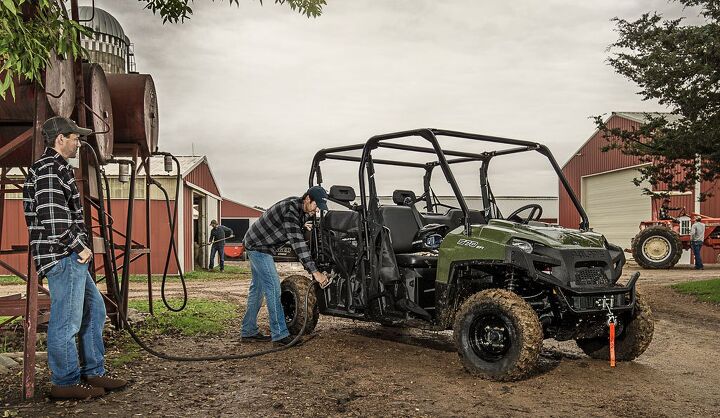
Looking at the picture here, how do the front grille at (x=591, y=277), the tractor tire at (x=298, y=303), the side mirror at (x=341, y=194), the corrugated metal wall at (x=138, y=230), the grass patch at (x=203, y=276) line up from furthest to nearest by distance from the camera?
the corrugated metal wall at (x=138, y=230), the grass patch at (x=203, y=276), the tractor tire at (x=298, y=303), the side mirror at (x=341, y=194), the front grille at (x=591, y=277)

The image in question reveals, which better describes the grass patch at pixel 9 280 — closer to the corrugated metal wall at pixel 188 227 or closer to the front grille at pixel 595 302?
the corrugated metal wall at pixel 188 227

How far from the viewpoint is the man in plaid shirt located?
7.96 meters

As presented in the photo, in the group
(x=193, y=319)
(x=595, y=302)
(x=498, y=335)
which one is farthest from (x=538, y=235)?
(x=193, y=319)

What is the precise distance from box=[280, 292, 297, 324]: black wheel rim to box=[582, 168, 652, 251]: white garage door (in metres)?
22.3

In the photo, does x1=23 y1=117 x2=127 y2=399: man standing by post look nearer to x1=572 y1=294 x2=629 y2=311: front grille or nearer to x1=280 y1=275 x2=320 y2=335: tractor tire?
x1=280 y1=275 x2=320 y2=335: tractor tire

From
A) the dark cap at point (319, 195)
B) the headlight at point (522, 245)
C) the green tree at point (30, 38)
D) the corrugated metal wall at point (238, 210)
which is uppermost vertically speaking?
the green tree at point (30, 38)

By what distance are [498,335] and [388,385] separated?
1074mm

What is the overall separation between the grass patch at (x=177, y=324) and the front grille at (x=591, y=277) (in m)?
4.46

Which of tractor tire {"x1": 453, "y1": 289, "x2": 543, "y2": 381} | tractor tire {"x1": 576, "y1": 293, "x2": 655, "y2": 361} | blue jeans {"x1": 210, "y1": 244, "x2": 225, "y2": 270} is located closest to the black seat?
tractor tire {"x1": 453, "y1": 289, "x2": 543, "y2": 381}

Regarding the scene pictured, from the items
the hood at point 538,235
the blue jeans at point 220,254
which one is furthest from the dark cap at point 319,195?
the blue jeans at point 220,254

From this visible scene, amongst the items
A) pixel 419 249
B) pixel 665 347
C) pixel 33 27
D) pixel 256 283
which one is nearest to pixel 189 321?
pixel 256 283

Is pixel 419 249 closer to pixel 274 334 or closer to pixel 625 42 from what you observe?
pixel 274 334

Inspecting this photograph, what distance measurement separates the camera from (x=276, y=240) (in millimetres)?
8164

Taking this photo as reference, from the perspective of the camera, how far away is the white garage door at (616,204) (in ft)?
93.9
